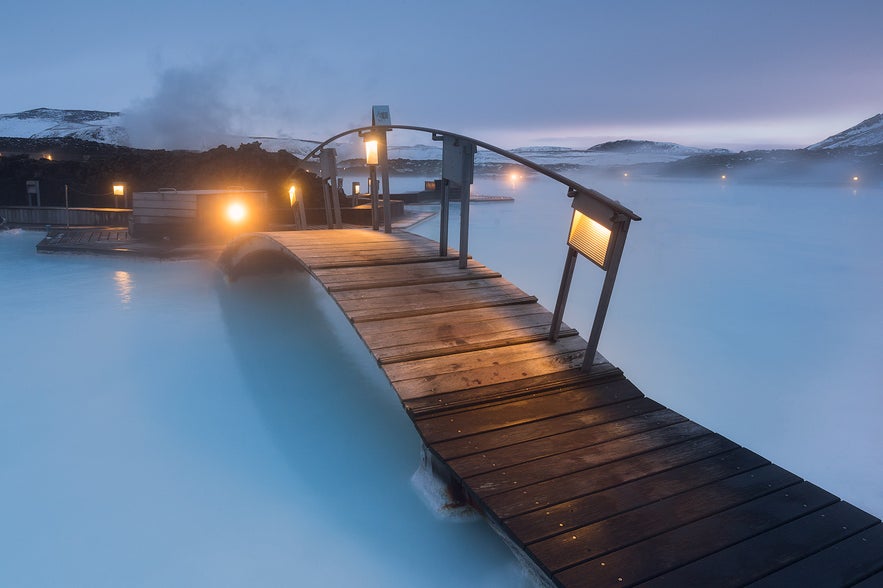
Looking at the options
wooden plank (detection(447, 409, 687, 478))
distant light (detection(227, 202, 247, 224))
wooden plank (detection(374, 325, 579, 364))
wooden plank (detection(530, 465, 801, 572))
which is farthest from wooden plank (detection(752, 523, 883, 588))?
distant light (detection(227, 202, 247, 224))

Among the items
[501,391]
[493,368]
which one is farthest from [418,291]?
[501,391]

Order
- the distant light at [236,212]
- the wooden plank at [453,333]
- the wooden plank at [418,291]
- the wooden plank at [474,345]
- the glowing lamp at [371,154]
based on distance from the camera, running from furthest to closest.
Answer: the distant light at [236,212]
the glowing lamp at [371,154]
the wooden plank at [418,291]
the wooden plank at [453,333]
the wooden plank at [474,345]

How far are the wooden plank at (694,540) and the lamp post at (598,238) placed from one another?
1.52m

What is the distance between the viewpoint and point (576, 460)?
307 cm

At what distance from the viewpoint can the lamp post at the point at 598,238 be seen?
11.6ft

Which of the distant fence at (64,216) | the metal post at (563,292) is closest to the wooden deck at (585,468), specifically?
the metal post at (563,292)

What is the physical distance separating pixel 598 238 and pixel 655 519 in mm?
1916

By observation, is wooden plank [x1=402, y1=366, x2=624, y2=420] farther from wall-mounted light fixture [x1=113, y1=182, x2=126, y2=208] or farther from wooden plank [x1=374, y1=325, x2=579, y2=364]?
wall-mounted light fixture [x1=113, y1=182, x2=126, y2=208]

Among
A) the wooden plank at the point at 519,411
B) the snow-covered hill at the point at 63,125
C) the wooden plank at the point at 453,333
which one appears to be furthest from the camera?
the snow-covered hill at the point at 63,125

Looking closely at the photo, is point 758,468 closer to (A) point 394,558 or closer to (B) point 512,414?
(B) point 512,414

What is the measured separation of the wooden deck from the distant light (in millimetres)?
8910

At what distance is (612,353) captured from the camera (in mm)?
7211

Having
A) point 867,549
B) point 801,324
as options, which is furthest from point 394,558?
point 801,324

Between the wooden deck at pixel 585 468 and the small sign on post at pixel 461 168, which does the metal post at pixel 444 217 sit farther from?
the wooden deck at pixel 585 468
